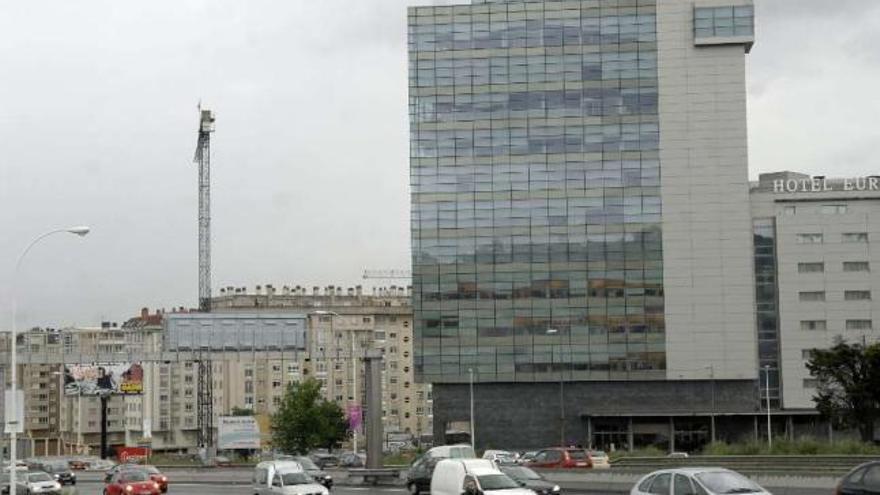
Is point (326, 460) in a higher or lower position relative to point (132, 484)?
lower

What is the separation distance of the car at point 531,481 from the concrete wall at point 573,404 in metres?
72.8

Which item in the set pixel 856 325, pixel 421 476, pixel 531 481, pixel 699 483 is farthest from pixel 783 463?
pixel 856 325

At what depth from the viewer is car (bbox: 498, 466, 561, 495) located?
40.5 m

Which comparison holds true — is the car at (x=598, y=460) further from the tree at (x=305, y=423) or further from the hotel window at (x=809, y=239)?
the tree at (x=305, y=423)

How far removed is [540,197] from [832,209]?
87.3ft

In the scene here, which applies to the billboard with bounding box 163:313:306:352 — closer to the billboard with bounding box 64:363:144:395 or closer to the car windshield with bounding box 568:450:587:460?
the billboard with bounding box 64:363:144:395

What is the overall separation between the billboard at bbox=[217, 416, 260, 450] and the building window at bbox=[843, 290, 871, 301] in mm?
55967

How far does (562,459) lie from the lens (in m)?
59.2

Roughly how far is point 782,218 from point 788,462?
74.8 meters

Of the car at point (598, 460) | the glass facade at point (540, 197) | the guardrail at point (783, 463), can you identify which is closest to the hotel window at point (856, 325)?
the glass facade at point (540, 197)

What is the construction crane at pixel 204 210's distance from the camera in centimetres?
16388

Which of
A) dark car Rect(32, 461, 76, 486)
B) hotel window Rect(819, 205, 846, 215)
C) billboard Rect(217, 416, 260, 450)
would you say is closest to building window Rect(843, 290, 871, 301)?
hotel window Rect(819, 205, 846, 215)

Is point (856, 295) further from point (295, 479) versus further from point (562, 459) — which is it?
point (295, 479)

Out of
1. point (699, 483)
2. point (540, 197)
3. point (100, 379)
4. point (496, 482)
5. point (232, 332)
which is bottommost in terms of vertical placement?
point (496, 482)
